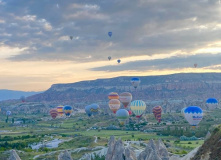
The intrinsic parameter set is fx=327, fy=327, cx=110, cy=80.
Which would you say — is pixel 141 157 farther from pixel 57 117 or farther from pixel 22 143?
pixel 57 117

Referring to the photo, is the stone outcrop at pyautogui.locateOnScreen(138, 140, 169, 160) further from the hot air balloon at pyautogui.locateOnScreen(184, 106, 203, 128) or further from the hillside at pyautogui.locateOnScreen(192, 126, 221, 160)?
the hot air balloon at pyautogui.locateOnScreen(184, 106, 203, 128)

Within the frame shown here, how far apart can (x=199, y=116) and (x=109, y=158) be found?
48359mm

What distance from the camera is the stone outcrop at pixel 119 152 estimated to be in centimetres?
3503

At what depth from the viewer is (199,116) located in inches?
3196

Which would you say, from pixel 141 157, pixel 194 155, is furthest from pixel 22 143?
pixel 194 155

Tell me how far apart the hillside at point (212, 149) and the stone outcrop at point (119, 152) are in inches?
314

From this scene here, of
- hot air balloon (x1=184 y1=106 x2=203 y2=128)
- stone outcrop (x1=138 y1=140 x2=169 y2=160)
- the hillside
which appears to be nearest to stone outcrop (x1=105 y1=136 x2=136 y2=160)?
stone outcrop (x1=138 y1=140 x2=169 y2=160)

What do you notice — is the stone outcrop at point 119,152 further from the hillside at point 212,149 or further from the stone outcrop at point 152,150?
the hillside at point 212,149

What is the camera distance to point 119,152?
36906mm

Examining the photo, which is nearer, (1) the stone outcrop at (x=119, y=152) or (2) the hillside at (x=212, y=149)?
(2) the hillside at (x=212, y=149)

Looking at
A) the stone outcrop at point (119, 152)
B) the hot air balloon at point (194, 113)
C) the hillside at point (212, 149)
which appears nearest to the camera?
the hillside at point (212, 149)

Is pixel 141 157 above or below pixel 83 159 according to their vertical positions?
above

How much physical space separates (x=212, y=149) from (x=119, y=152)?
12.1 metres

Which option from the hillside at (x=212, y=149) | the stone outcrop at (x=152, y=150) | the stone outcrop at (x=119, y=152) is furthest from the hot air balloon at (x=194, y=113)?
the hillside at (x=212, y=149)
